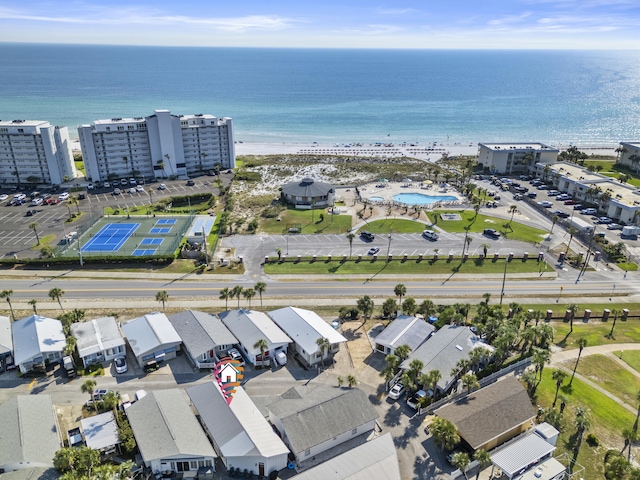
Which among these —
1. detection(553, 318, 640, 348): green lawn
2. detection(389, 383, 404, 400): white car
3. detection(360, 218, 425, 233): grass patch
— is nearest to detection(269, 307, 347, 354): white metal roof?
detection(389, 383, 404, 400): white car

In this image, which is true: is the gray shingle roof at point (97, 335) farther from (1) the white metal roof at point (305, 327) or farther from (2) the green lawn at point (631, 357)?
(2) the green lawn at point (631, 357)

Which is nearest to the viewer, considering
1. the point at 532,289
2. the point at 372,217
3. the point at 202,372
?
the point at 202,372

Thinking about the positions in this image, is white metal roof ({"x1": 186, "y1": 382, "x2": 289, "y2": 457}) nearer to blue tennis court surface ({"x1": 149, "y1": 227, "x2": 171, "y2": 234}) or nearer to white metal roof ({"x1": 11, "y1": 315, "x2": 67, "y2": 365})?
white metal roof ({"x1": 11, "y1": 315, "x2": 67, "y2": 365})

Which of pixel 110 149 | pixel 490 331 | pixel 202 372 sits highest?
pixel 110 149

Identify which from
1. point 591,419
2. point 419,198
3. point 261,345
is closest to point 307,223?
point 419,198

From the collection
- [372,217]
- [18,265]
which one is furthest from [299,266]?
[18,265]

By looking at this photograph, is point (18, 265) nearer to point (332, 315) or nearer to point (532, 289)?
point (332, 315)

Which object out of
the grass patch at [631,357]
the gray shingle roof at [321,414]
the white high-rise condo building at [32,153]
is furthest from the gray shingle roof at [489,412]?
the white high-rise condo building at [32,153]
